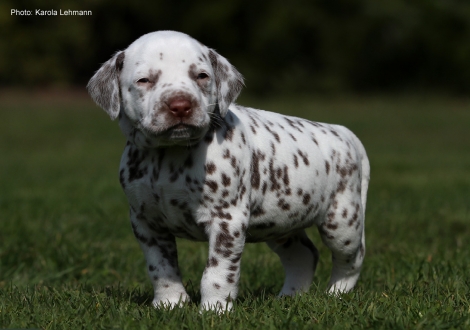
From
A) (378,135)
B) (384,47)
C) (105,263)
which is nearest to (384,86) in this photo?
(384,47)

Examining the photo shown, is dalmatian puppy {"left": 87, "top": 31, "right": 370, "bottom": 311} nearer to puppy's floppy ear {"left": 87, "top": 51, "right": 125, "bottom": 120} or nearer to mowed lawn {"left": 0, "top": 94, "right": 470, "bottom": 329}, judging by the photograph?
puppy's floppy ear {"left": 87, "top": 51, "right": 125, "bottom": 120}

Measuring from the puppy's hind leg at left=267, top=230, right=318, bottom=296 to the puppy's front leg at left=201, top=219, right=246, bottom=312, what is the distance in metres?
1.31

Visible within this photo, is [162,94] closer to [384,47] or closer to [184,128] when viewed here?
[184,128]

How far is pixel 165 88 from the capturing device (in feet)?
14.8

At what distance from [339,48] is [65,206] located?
117 feet

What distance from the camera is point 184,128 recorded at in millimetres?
4461

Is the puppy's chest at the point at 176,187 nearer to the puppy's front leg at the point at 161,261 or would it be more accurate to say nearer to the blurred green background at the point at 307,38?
the puppy's front leg at the point at 161,261

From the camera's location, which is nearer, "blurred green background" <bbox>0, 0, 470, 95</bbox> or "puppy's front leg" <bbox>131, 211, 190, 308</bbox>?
"puppy's front leg" <bbox>131, 211, 190, 308</bbox>

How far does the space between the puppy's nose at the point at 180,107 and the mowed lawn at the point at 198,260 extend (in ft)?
3.72

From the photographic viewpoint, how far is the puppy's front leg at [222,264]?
468 cm

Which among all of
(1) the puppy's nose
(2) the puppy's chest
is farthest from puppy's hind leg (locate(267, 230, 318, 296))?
(1) the puppy's nose

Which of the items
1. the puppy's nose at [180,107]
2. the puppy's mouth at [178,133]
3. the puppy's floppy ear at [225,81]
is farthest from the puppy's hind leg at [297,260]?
the puppy's nose at [180,107]

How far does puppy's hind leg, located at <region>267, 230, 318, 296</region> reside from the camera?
599cm

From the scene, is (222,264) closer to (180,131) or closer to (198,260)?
(180,131)
